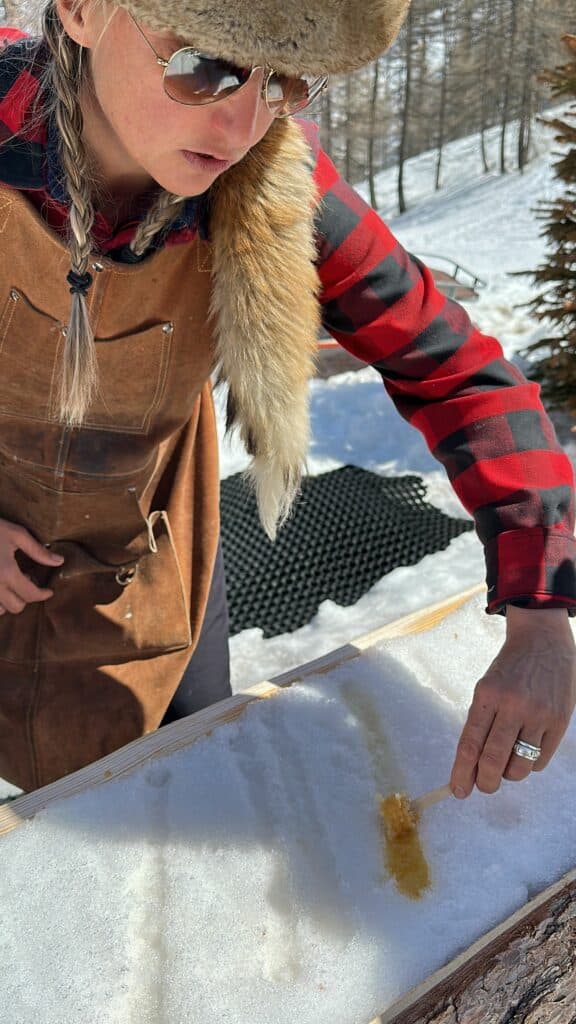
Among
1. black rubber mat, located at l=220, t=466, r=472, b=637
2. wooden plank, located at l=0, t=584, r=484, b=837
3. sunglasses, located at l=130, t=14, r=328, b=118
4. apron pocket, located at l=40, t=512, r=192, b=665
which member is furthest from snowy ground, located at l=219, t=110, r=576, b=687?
sunglasses, located at l=130, t=14, r=328, b=118

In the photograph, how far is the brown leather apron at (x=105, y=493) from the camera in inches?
54.4

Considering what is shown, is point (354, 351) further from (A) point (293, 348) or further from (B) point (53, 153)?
(B) point (53, 153)

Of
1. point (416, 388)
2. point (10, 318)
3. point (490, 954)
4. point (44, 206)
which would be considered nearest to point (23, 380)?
point (10, 318)

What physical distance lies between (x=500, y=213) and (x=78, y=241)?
19723 mm

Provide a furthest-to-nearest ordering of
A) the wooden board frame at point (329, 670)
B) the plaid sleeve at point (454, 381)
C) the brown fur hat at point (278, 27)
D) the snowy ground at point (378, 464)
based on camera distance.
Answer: the snowy ground at point (378, 464) → the plaid sleeve at point (454, 381) → the wooden board frame at point (329, 670) → the brown fur hat at point (278, 27)

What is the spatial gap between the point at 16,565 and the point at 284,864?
0.79 meters

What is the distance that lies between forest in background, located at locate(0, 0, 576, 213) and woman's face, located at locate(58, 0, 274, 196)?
20.8m

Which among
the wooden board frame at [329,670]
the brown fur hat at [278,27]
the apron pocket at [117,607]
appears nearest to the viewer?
the brown fur hat at [278,27]

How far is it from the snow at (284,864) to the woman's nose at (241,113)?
939 mm

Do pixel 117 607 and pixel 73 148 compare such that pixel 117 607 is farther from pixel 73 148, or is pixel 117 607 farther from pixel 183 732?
pixel 73 148

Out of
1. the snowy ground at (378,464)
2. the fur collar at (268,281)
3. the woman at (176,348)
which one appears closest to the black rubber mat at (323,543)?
the snowy ground at (378,464)

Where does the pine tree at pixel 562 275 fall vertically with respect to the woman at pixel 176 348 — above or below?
below

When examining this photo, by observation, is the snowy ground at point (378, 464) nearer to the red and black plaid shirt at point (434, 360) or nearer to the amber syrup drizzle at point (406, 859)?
the red and black plaid shirt at point (434, 360)

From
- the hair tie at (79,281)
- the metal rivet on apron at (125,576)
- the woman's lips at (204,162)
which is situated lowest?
the metal rivet on apron at (125,576)
